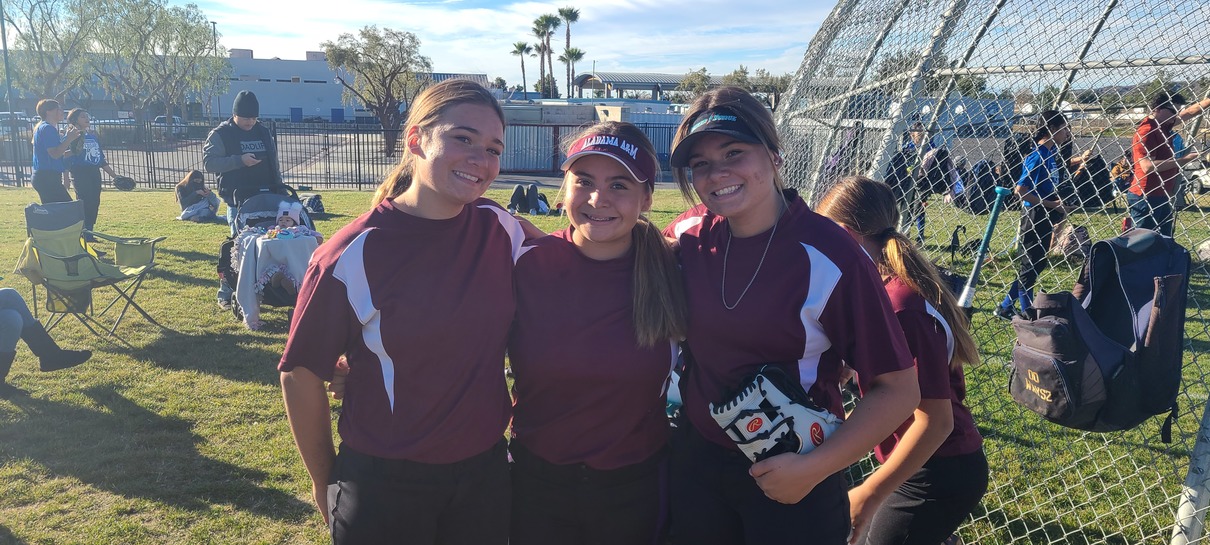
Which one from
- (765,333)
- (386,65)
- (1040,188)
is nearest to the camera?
(765,333)

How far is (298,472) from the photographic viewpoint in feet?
14.2

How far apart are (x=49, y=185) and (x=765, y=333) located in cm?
1138

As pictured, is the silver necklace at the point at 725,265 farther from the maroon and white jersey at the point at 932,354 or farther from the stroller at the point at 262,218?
the stroller at the point at 262,218

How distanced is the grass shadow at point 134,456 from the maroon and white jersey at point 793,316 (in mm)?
2808

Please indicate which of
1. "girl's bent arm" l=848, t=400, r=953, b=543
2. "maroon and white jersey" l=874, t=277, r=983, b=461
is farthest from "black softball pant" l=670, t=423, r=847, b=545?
"maroon and white jersey" l=874, t=277, r=983, b=461

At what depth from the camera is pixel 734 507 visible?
204cm

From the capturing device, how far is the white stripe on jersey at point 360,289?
6.41 feet

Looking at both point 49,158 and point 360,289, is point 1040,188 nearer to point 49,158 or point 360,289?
point 360,289

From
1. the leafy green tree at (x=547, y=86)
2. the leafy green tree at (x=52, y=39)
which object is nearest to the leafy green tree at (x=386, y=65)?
the leafy green tree at (x=52, y=39)

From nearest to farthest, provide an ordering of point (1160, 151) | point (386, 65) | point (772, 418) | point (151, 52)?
point (772, 418)
point (1160, 151)
point (386, 65)
point (151, 52)

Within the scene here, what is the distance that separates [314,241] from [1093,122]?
623 centimetres

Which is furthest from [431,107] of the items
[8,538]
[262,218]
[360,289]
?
[262,218]

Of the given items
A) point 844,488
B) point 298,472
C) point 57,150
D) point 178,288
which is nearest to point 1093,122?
point 844,488

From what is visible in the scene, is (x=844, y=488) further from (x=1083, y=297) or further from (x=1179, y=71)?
(x=1179, y=71)
